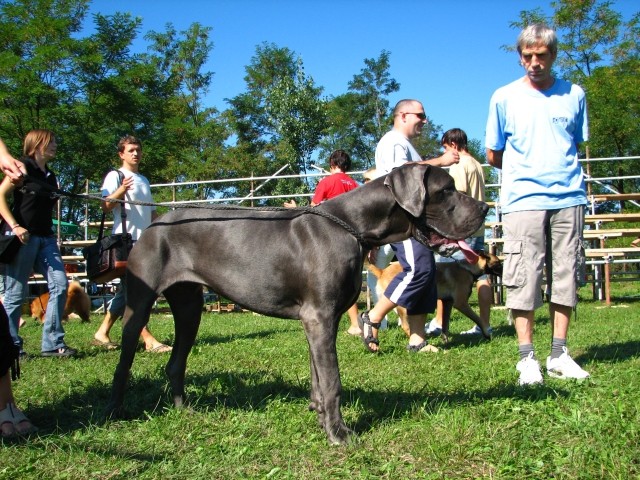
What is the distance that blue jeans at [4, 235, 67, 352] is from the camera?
6.03 meters

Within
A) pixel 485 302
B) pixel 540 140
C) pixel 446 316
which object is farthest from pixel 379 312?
pixel 540 140

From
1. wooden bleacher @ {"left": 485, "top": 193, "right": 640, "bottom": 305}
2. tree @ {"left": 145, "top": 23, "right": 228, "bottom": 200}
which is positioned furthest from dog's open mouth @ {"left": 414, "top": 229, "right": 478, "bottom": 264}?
tree @ {"left": 145, "top": 23, "right": 228, "bottom": 200}

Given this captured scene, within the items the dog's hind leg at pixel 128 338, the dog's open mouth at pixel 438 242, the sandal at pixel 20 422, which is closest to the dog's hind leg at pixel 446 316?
the dog's open mouth at pixel 438 242

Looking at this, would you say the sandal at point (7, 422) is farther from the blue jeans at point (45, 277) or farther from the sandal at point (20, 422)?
the blue jeans at point (45, 277)

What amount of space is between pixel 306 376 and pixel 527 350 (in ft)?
5.79

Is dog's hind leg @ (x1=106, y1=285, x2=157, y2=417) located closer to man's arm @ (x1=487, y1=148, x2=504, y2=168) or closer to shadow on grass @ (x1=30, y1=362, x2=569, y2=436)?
shadow on grass @ (x1=30, y1=362, x2=569, y2=436)

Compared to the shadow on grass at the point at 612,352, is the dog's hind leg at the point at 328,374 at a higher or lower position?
higher

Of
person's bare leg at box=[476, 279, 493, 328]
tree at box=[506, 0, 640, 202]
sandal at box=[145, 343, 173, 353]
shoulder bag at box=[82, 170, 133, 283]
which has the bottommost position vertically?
sandal at box=[145, 343, 173, 353]

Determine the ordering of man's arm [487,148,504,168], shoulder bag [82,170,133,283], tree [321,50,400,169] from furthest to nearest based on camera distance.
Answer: tree [321,50,400,169] < shoulder bag [82,170,133,283] < man's arm [487,148,504,168]

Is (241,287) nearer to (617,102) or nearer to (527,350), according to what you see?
(527,350)

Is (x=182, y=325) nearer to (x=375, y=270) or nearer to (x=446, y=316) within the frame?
(x=446, y=316)

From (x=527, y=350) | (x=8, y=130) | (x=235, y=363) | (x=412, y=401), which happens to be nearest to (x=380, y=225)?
(x=412, y=401)

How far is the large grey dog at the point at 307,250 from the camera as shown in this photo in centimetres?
333

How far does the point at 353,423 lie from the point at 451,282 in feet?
15.1
